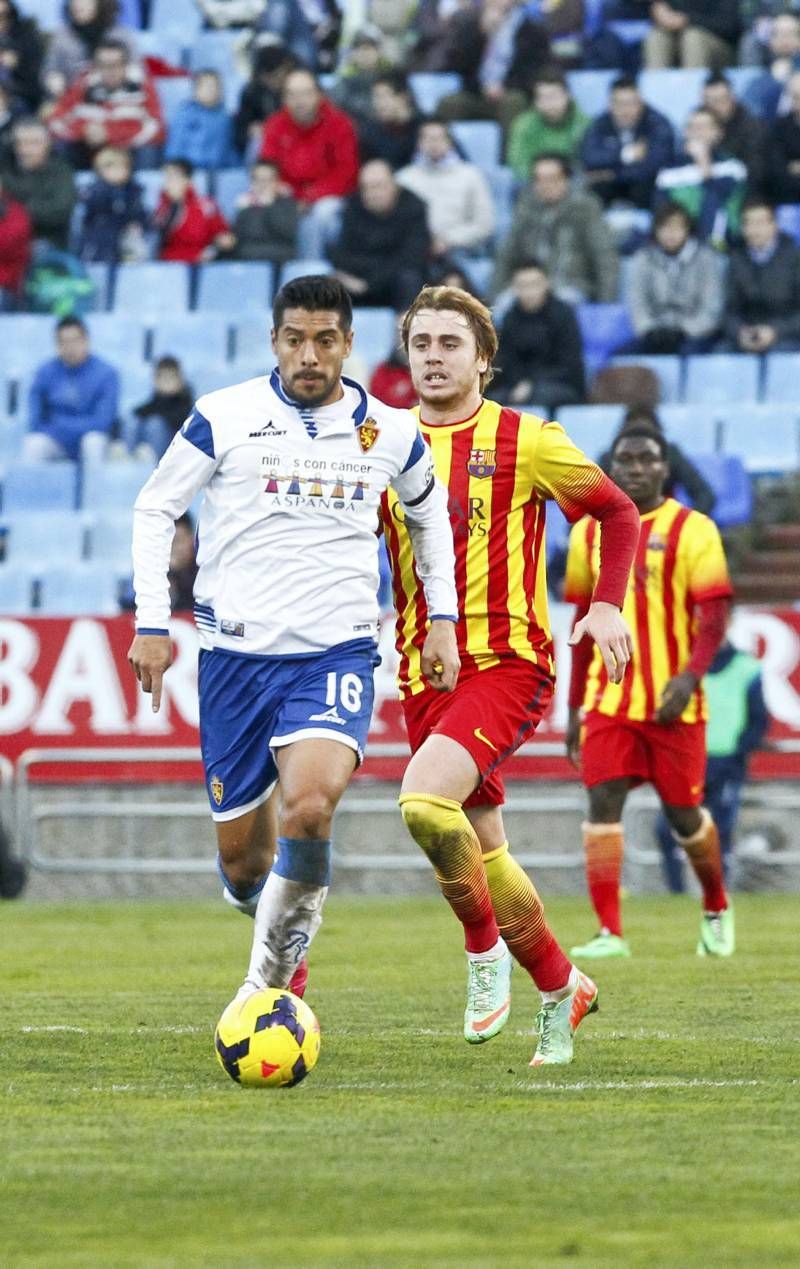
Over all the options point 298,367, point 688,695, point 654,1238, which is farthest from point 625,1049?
point 688,695

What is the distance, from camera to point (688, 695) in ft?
34.9

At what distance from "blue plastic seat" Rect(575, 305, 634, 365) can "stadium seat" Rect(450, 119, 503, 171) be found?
2.33 metres

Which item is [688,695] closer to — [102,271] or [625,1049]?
[625,1049]

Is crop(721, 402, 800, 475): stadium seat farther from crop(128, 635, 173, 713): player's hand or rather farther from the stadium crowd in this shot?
crop(128, 635, 173, 713): player's hand

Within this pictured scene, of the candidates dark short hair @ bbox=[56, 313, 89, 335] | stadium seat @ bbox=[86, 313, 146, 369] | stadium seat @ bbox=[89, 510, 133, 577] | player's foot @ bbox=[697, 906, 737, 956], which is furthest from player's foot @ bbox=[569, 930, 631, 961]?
stadium seat @ bbox=[86, 313, 146, 369]

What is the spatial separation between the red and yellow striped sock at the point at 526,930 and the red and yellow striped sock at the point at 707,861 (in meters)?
4.27

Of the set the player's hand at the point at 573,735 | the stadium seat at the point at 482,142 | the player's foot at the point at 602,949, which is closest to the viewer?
the player's hand at the point at 573,735

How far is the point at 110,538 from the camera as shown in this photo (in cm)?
1734

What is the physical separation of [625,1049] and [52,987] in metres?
3.10

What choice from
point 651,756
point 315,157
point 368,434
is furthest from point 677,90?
point 368,434

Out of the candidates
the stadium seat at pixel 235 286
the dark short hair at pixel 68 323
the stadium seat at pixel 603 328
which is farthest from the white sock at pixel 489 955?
the stadium seat at pixel 235 286

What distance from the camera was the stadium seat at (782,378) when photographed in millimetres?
17547

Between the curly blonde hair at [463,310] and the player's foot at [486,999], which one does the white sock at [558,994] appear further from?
the curly blonde hair at [463,310]

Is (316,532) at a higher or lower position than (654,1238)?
higher
